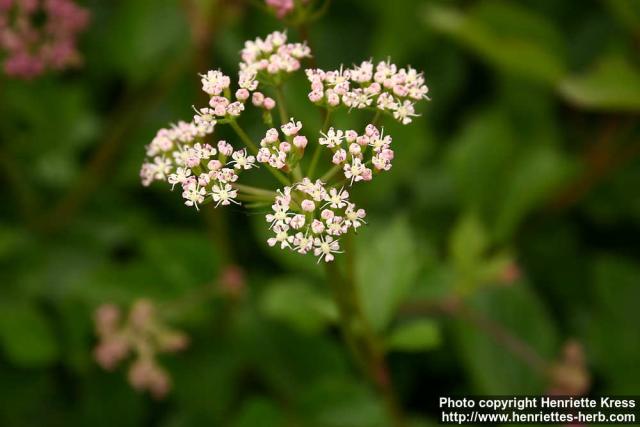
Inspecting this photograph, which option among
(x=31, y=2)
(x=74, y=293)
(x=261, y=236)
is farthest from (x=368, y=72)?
(x=74, y=293)

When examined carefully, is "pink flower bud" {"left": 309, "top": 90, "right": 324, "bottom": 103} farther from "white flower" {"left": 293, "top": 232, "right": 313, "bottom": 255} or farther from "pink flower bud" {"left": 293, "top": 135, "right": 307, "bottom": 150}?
"white flower" {"left": 293, "top": 232, "right": 313, "bottom": 255}

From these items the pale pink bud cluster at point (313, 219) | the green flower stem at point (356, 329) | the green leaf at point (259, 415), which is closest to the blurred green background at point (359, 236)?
the green leaf at point (259, 415)

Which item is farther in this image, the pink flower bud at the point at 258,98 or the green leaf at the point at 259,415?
the green leaf at the point at 259,415

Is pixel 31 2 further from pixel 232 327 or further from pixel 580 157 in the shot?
pixel 580 157

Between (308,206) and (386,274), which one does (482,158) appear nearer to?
(386,274)

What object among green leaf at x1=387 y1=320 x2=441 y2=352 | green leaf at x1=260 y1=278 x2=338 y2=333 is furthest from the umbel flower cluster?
green leaf at x1=260 y1=278 x2=338 y2=333

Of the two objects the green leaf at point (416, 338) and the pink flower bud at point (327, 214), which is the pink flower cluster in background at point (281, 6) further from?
the green leaf at point (416, 338)
